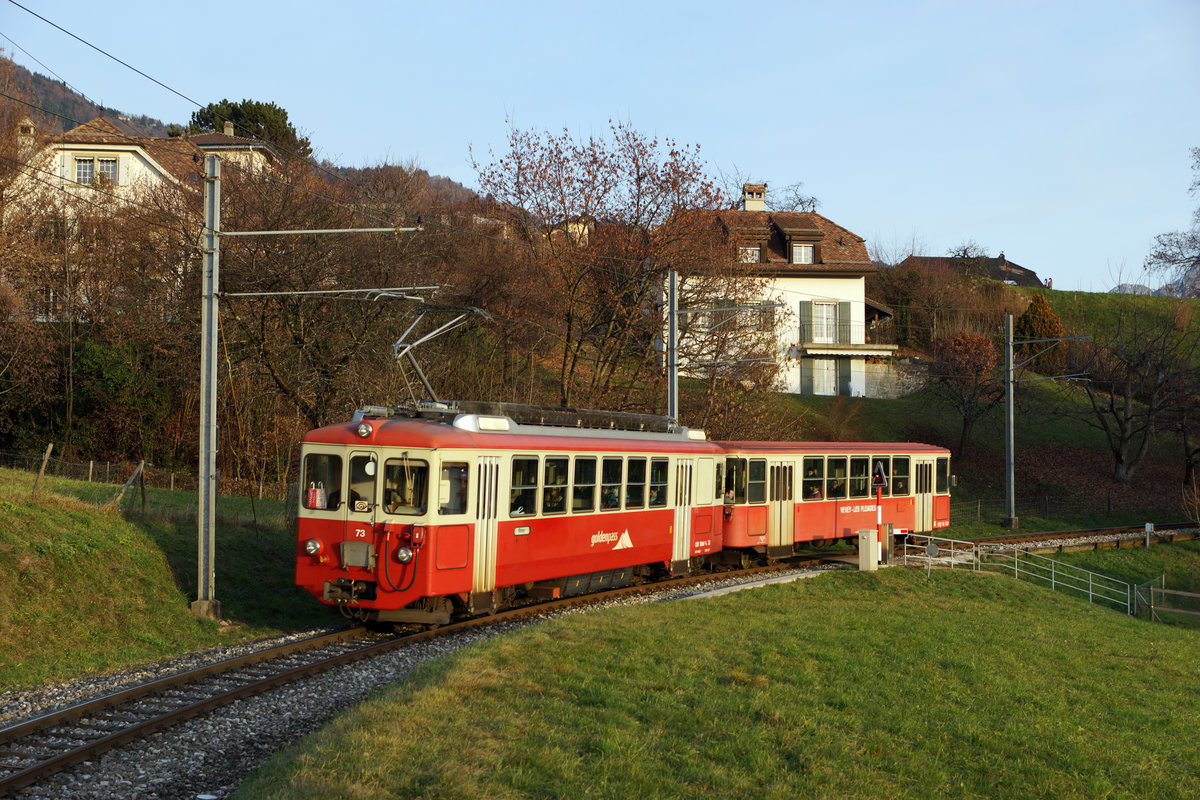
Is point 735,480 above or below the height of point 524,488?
below

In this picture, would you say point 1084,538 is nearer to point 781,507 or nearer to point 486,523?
point 781,507

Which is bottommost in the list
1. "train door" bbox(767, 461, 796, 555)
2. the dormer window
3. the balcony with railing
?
"train door" bbox(767, 461, 796, 555)

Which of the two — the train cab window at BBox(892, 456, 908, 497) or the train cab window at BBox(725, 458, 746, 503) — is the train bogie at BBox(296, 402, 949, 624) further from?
the train cab window at BBox(892, 456, 908, 497)

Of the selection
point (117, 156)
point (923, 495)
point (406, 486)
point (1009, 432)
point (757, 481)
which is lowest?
point (923, 495)

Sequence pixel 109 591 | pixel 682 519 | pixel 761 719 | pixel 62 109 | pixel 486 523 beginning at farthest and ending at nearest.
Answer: pixel 62 109, pixel 682 519, pixel 486 523, pixel 109 591, pixel 761 719

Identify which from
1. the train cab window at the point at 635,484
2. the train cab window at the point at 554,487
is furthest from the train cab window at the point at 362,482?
the train cab window at the point at 635,484

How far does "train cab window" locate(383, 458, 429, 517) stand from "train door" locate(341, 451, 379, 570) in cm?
19

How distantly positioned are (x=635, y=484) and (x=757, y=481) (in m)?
5.04

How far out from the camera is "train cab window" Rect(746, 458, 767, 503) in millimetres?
20844

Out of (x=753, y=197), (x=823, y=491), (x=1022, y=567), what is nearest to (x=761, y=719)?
(x=823, y=491)

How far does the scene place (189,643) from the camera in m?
12.6

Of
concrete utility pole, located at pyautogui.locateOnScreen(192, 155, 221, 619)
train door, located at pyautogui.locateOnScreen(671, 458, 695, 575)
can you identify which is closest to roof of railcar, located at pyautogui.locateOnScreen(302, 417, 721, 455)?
concrete utility pole, located at pyautogui.locateOnScreen(192, 155, 221, 619)

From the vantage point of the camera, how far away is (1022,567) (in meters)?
25.4

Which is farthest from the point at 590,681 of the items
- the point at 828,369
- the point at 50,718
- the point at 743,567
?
the point at 828,369
